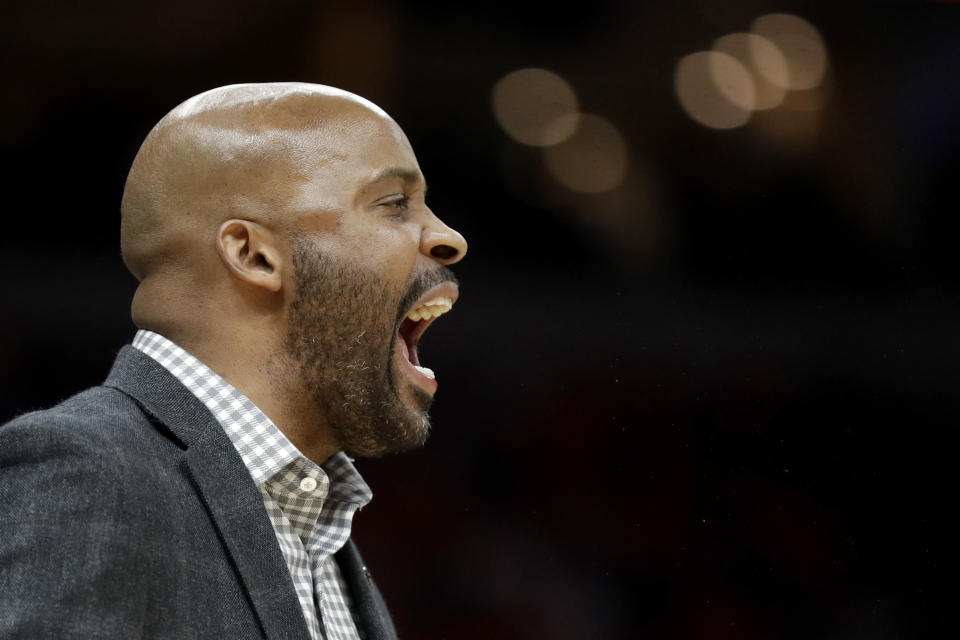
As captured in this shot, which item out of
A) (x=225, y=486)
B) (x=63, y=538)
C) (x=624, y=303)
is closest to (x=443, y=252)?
(x=225, y=486)

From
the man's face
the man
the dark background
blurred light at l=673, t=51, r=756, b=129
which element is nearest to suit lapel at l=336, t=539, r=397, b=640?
the man

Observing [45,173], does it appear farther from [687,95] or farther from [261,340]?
[687,95]

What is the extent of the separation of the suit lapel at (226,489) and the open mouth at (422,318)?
0.82 feet

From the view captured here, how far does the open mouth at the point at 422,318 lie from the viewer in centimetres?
108

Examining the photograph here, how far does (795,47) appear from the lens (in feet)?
5.52

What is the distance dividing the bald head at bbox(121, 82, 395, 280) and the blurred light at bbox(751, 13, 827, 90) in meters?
0.90

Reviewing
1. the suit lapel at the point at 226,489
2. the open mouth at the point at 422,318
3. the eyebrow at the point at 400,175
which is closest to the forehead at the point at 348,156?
the eyebrow at the point at 400,175

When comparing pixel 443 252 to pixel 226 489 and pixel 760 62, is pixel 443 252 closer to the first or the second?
pixel 226 489

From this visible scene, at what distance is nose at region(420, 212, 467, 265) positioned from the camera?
1.08 metres

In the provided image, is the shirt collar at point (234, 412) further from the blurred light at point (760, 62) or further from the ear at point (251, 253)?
the blurred light at point (760, 62)

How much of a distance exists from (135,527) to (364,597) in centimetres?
37

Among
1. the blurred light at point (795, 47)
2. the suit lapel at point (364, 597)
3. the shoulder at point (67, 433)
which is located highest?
the blurred light at point (795, 47)

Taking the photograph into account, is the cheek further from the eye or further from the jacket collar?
the jacket collar

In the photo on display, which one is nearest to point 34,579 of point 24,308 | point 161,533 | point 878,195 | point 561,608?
point 161,533
